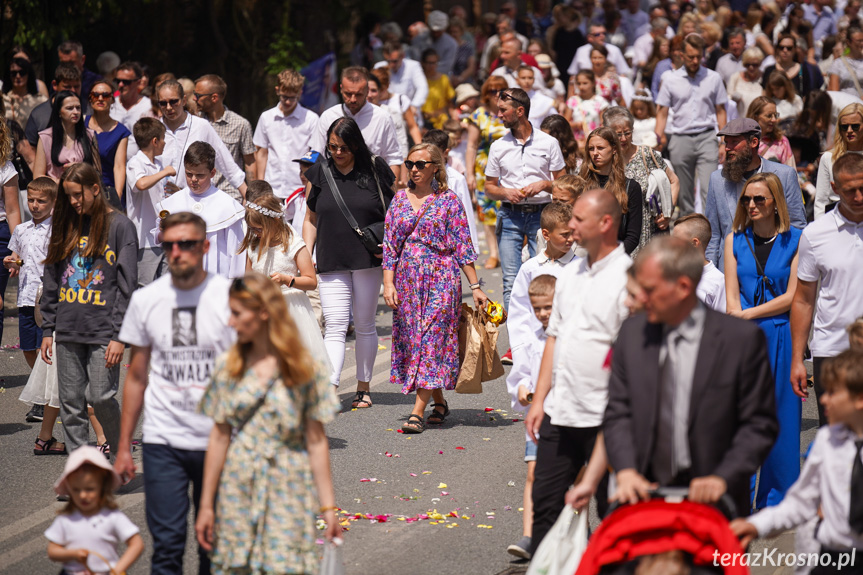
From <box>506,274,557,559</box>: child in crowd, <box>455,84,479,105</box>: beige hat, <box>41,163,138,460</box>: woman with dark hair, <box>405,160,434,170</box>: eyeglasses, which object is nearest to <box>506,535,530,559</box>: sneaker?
<box>506,274,557,559</box>: child in crowd

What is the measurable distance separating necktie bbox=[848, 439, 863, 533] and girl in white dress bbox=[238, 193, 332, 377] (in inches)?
169

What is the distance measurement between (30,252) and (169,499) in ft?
15.6

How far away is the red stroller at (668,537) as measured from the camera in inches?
163

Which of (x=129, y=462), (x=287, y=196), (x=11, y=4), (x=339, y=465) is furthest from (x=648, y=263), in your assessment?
(x=11, y=4)

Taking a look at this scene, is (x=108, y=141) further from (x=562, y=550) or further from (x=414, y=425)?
(x=562, y=550)

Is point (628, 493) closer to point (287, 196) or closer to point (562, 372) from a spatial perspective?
point (562, 372)

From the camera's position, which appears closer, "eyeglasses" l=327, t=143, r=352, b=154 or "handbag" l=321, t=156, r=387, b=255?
"eyeglasses" l=327, t=143, r=352, b=154

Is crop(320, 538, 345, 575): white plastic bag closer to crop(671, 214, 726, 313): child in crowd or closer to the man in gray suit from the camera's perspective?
the man in gray suit

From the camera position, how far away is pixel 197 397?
502 centimetres

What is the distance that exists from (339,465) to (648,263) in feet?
12.5

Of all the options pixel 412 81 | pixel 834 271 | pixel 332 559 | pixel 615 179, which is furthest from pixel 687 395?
pixel 412 81

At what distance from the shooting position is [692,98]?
1395 cm

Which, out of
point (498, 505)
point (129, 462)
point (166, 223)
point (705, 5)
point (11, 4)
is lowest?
point (498, 505)

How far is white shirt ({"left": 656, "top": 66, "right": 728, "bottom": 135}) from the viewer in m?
13.9
